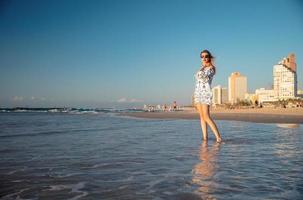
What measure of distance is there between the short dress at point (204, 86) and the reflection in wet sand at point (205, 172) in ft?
7.82

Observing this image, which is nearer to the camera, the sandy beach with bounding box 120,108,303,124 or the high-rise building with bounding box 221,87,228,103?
the sandy beach with bounding box 120,108,303,124

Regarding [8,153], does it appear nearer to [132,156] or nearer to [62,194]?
[132,156]

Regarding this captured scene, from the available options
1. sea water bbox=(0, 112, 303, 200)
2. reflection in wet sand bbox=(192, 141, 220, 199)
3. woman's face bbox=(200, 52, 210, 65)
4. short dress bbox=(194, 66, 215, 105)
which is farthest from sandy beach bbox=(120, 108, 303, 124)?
sea water bbox=(0, 112, 303, 200)

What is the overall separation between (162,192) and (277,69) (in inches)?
4908

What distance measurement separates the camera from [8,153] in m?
5.87

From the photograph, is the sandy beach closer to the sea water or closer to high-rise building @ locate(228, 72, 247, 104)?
the sea water

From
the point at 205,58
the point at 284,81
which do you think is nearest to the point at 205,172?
the point at 205,58

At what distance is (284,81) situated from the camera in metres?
116

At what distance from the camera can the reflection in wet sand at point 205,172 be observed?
3178 millimetres

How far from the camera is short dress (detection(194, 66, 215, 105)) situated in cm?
822

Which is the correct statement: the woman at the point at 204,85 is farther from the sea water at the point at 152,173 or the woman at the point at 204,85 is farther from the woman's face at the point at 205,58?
the sea water at the point at 152,173

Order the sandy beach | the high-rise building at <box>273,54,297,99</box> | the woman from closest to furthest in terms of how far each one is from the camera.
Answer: the woman < the sandy beach < the high-rise building at <box>273,54,297,99</box>

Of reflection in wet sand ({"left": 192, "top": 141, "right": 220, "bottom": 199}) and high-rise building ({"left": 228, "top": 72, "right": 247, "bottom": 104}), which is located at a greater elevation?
high-rise building ({"left": 228, "top": 72, "right": 247, "bottom": 104})

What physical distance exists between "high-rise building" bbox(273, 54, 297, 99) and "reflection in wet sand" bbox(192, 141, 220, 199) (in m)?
116
